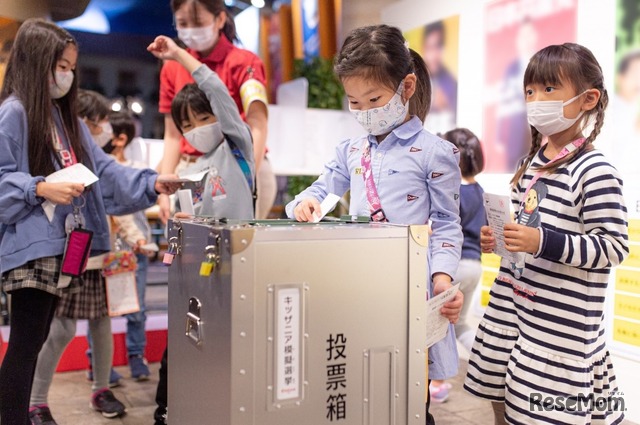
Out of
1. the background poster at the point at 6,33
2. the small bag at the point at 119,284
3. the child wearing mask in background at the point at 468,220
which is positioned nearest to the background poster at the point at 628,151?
the child wearing mask in background at the point at 468,220

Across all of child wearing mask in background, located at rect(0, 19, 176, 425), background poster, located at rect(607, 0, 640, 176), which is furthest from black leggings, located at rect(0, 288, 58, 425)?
background poster, located at rect(607, 0, 640, 176)

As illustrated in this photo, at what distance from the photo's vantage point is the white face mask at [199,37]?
252cm

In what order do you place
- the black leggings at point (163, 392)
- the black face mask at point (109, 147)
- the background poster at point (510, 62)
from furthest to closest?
the background poster at point (510, 62), the black face mask at point (109, 147), the black leggings at point (163, 392)

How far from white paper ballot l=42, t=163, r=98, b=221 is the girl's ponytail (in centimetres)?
101

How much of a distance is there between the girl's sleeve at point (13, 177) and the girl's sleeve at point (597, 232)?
4.93 ft

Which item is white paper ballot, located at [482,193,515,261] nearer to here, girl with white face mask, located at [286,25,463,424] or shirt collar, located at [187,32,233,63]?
girl with white face mask, located at [286,25,463,424]

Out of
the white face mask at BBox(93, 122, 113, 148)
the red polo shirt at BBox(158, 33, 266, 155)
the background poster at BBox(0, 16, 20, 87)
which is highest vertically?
→ the background poster at BBox(0, 16, 20, 87)

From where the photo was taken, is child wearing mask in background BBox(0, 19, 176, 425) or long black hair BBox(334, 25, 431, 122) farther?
child wearing mask in background BBox(0, 19, 176, 425)

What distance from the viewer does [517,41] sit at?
366 cm

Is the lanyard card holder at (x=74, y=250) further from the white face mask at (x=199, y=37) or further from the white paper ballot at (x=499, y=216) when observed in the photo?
the white paper ballot at (x=499, y=216)

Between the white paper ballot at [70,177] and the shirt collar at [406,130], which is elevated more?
the shirt collar at [406,130]

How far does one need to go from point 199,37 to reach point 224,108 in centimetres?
48

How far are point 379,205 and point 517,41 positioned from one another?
2459 mm

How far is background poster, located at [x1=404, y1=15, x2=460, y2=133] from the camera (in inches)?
165
